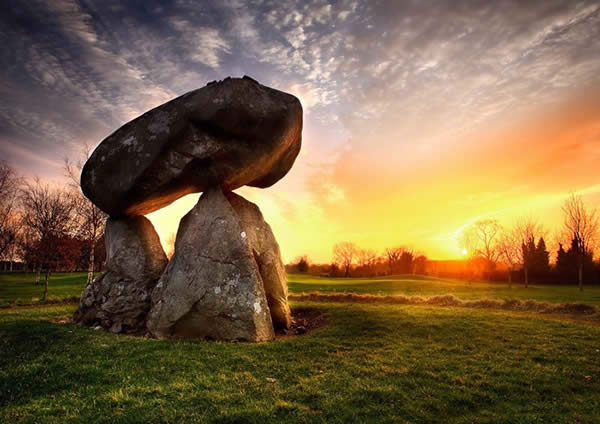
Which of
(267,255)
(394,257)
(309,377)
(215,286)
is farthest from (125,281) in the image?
(394,257)

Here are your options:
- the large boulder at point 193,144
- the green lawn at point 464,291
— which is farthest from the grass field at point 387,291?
the large boulder at point 193,144

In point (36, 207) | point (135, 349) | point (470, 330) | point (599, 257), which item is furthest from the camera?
point (599, 257)

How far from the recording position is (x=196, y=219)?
39.4ft

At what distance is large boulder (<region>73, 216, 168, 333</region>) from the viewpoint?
12000 mm

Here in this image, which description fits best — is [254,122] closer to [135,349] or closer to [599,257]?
[135,349]

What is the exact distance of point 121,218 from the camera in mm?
13625

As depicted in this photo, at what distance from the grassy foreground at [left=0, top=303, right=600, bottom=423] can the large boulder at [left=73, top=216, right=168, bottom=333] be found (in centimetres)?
109

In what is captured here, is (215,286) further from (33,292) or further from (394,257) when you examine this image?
(394,257)

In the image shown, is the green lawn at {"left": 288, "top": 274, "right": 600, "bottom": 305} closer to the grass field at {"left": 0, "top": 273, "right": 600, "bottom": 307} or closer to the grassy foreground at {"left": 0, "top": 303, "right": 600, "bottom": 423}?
the grass field at {"left": 0, "top": 273, "right": 600, "bottom": 307}

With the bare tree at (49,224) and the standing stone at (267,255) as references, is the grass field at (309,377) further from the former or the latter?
the bare tree at (49,224)

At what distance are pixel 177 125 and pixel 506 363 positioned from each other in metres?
12.1

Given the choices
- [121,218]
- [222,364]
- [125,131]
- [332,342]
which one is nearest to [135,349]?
[222,364]

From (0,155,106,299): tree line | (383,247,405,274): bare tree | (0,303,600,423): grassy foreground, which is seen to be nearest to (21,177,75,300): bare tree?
(0,155,106,299): tree line

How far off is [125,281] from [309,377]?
884 cm
